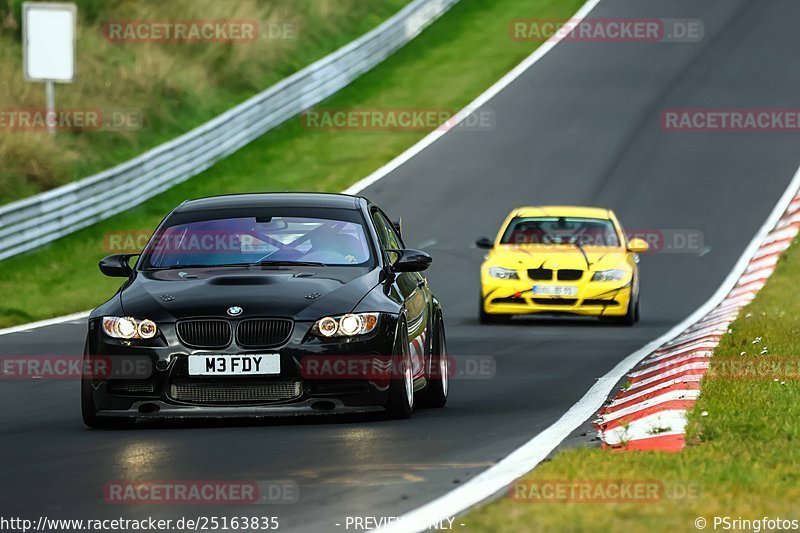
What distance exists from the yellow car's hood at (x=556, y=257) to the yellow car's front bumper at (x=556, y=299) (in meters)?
0.26

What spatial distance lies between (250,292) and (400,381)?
3.40 feet

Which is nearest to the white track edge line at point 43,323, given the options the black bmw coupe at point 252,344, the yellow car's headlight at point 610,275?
the yellow car's headlight at point 610,275

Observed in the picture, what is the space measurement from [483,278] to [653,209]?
1081 centimetres

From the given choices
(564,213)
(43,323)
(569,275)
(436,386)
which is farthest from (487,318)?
(436,386)

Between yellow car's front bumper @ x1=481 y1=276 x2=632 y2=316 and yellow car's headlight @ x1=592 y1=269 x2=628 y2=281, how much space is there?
6 cm

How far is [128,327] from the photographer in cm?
991

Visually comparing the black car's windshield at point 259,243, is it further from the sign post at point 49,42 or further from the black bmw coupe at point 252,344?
the sign post at point 49,42

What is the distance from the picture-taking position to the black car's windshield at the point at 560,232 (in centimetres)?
2084

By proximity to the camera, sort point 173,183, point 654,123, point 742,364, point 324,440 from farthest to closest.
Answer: point 654,123 < point 173,183 < point 742,364 < point 324,440

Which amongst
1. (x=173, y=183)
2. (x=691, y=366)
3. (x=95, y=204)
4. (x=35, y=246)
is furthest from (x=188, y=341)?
(x=173, y=183)

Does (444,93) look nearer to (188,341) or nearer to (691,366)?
(691,366)

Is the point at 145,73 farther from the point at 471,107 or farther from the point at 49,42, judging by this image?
the point at 49,42

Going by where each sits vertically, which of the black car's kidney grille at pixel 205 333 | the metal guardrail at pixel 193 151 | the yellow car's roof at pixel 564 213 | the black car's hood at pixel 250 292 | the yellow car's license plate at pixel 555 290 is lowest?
the black car's kidney grille at pixel 205 333

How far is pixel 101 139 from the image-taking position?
30.7 metres
